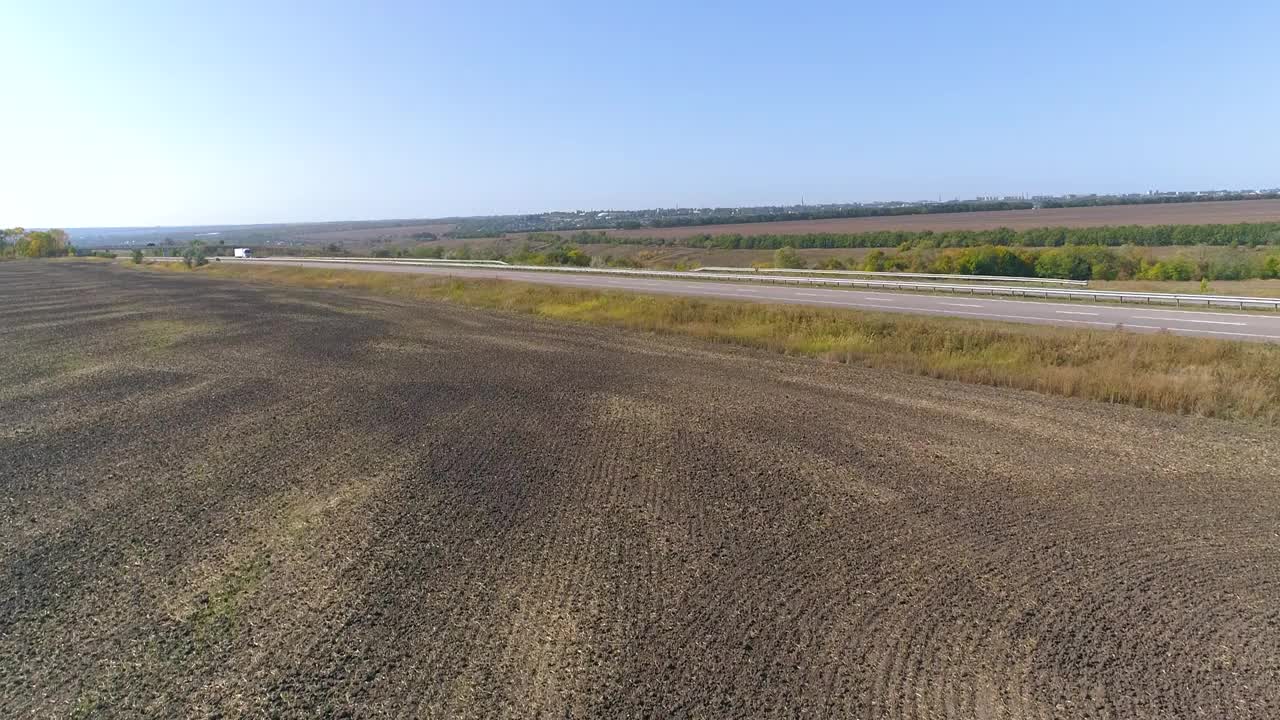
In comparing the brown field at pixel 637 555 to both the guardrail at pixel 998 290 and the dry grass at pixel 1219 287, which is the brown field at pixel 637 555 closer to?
the guardrail at pixel 998 290

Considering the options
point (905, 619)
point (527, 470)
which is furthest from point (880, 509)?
point (527, 470)

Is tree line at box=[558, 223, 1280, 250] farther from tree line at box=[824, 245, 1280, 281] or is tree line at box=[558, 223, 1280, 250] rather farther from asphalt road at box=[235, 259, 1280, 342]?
asphalt road at box=[235, 259, 1280, 342]

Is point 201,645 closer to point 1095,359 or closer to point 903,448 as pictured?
point 903,448

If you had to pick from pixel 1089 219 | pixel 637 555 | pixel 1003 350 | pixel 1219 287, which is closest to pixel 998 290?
pixel 1219 287

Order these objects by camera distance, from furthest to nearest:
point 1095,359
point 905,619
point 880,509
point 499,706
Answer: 1. point 1095,359
2. point 880,509
3. point 905,619
4. point 499,706

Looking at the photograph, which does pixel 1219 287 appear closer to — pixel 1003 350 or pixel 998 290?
pixel 998 290

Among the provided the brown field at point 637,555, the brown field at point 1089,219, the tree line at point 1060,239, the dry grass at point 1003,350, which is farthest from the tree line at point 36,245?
the brown field at point 637,555

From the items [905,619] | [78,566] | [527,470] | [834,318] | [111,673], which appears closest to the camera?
[111,673]
